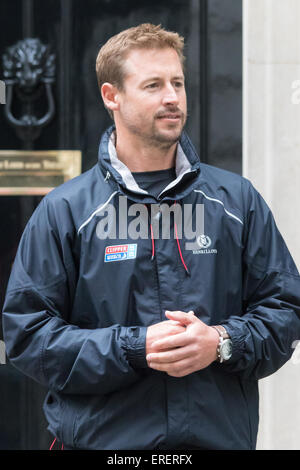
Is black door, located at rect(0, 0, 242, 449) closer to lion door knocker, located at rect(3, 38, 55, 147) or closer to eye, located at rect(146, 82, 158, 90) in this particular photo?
lion door knocker, located at rect(3, 38, 55, 147)

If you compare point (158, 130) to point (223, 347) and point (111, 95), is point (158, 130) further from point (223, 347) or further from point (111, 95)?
point (223, 347)

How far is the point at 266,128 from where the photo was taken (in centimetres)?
318

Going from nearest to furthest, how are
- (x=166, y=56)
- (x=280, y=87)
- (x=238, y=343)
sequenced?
(x=238, y=343) < (x=166, y=56) < (x=280, y=87)

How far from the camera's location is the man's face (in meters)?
2.22

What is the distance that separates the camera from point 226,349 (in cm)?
211

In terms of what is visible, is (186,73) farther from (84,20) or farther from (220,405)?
(220,405)

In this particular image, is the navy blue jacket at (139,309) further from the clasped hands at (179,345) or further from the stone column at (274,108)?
the stone column at (274,108)

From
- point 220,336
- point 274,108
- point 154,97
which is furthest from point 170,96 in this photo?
point 274,108

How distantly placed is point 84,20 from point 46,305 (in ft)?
4.90

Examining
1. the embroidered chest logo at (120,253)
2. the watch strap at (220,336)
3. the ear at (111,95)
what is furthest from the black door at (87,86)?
the watch strap at (220,336)

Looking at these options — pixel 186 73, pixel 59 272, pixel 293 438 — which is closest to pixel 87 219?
pixel 59 272

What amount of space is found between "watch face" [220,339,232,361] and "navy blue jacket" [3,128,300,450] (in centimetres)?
2

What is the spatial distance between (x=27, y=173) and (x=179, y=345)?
141 cm

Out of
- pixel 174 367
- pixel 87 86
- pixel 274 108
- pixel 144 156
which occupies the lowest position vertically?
pixel 174 367
